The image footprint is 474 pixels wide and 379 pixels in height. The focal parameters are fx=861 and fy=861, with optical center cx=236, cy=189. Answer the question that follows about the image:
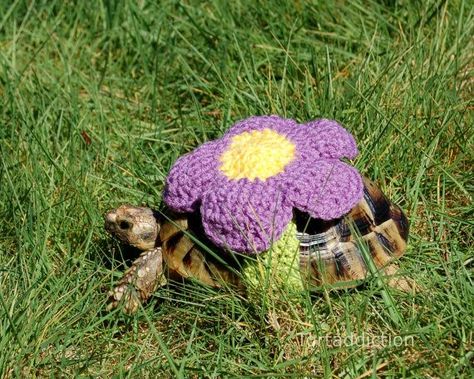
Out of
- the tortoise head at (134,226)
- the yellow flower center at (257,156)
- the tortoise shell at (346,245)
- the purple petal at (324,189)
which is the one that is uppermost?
the yellow flower center at (257,156)

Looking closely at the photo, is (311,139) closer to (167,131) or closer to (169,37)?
(167,131)

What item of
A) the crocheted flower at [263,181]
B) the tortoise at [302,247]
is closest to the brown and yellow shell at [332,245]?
the tortoise at [302,247]

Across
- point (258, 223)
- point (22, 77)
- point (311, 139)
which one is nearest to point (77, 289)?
point (258, 223)

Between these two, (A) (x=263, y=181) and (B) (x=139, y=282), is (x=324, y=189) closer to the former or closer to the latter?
(A) (x=263, y=181)

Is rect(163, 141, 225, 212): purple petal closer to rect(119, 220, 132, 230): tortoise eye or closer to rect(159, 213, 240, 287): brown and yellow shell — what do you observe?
rect(159, 213, 240, 287): brown and yellow shell

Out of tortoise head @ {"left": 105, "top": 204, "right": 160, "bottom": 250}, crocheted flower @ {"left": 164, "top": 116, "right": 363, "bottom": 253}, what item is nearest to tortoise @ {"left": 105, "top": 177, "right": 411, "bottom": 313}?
tortoise head @ {"left": 105, "top": 204, "right": 160, "bottom": 250}

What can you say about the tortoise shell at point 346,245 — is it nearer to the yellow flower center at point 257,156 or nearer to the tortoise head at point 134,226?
the yellow flower center at point 257,156
